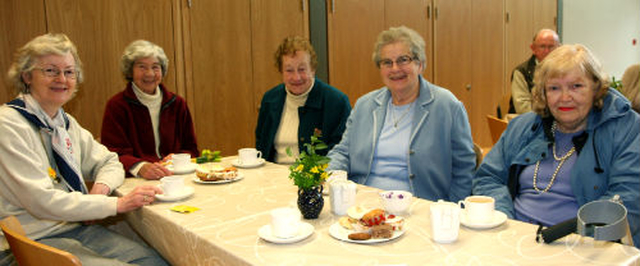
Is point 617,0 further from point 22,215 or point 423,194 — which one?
point 22,215

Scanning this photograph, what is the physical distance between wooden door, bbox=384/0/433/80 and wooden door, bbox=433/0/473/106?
99mm

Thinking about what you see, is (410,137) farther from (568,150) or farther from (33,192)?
(33,192)

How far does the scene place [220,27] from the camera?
4199 millimetres

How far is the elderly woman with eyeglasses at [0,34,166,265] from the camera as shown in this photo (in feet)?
5.44

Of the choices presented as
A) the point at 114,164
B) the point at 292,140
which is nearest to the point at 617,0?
the point at 292,140

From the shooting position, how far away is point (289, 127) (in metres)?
2.90

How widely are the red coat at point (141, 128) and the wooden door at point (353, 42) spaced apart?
232cm

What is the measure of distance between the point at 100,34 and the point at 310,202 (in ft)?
9.59

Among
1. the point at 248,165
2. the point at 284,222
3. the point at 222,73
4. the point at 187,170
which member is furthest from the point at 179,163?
the point at 222,73

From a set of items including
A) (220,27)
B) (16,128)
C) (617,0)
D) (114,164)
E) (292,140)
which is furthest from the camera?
(617,0)

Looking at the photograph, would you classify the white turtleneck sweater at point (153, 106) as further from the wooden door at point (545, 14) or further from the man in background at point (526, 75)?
Answer: the wooden door at point (545, 14)

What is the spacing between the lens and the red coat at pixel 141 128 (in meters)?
2.61

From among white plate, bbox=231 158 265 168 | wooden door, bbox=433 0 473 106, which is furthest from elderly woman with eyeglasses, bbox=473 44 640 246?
wooden door, bbox=433 0 473 106

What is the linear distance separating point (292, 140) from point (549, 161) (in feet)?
5.01
